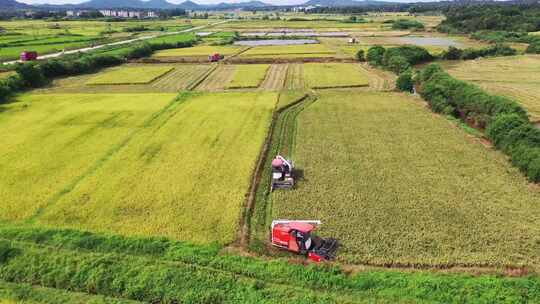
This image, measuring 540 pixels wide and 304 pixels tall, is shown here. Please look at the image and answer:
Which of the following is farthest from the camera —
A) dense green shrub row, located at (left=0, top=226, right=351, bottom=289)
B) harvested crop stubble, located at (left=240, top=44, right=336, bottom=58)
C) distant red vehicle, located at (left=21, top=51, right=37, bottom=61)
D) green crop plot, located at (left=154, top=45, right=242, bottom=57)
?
green crop plot, located at (left=154, top=45, right=242, bottom=57)

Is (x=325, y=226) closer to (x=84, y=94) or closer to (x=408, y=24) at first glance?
(x=84, y=94)

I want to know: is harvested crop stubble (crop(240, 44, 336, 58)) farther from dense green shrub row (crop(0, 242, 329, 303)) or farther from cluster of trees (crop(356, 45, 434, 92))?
dense green shrub row (crop(0, 242, 329, 303))

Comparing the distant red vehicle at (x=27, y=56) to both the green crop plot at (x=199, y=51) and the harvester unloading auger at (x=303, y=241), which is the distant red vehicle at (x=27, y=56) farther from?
the harvester unloading auger at (x=303, y=241)

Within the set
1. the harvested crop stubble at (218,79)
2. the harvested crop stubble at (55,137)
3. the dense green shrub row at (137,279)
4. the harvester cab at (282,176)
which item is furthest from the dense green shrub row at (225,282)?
the harvested crop stubble at (218,79)

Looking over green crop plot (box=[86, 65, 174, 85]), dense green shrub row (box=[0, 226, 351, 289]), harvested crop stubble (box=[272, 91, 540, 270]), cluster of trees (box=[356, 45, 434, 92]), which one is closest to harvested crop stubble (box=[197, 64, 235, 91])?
green crop plot (box=[86, 65, 174, 85])

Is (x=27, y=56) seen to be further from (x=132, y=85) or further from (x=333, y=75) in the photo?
(x=333, y=75)

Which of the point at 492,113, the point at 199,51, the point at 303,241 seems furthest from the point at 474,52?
the point at 303,241
